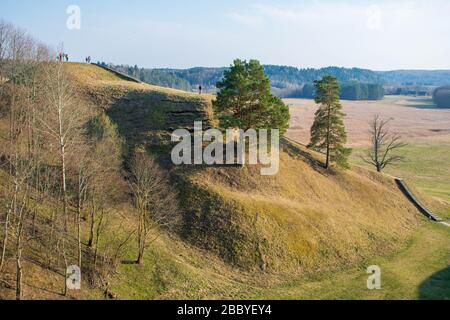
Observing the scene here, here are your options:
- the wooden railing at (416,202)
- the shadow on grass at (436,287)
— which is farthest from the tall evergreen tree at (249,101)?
the wooden railing at (416,202)

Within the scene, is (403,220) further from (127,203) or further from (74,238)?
(74,238)

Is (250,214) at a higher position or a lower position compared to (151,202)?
lower

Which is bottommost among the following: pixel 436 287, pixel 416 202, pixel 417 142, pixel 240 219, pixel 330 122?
pixel 436 287

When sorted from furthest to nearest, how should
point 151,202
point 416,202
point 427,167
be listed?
point 427,167
point 416,202
point 151,202

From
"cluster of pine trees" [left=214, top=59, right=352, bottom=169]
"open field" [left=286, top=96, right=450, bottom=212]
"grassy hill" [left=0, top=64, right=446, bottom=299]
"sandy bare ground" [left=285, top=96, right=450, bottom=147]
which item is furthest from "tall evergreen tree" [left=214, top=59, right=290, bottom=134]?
"sandy bare ground" [left=285, top=96, right=450, bottom=147]

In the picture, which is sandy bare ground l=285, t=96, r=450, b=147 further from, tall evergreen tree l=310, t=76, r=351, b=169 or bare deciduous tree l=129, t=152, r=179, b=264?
bare deciduous tree l=129, t=152, r=179, b=264

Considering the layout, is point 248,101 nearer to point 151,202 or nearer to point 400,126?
point 151,202

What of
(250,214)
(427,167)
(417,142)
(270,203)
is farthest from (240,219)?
(417,142)

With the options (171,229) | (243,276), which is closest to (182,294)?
(243,276)
